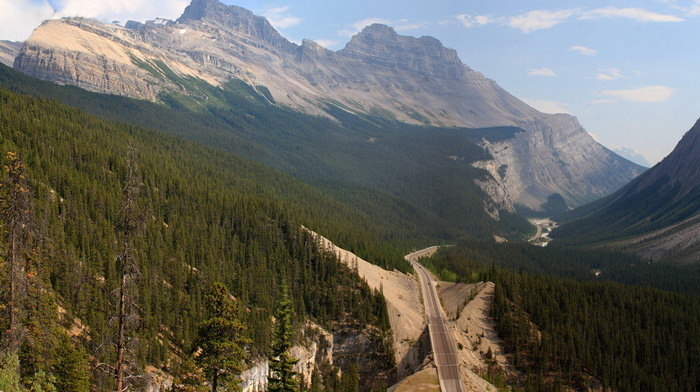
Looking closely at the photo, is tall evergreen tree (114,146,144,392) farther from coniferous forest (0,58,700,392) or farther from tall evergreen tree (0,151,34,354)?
coniferous forest (0,58,700,392)

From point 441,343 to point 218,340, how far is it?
5781 centimetres

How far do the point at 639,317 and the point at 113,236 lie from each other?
116 metres

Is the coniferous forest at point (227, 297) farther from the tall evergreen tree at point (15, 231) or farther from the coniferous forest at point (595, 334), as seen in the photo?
the tall evergreen tree at point (15, 231)

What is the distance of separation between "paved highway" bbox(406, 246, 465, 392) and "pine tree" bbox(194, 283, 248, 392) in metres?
38.7

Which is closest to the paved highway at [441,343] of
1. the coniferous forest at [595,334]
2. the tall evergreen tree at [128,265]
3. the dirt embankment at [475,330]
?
the dirt embankment at [475,330]

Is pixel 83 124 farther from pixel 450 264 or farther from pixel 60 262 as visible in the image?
pixel 450 264

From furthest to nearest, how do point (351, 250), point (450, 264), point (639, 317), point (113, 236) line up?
point (450, 264) < point (351, 250) < point (639, 317) < point (113, 236)

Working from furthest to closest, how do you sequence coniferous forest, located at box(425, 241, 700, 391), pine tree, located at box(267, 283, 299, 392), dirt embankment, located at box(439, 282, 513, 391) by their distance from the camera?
coniferous forest, located at box(425, 241, 700, 391), dirt embankment, located at box(439, 282, 513, 391), pine tree, located at box(267, 283, 299, 392)

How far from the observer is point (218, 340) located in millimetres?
44062

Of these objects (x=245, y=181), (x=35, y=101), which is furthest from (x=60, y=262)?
(x=245, y=181)

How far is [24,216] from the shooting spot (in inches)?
1249

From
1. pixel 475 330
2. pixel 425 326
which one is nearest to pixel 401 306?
pixel 425 326

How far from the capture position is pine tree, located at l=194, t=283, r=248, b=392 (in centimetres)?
4362

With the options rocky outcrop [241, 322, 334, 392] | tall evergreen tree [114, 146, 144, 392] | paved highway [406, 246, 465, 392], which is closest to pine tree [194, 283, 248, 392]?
tall evergreen tree [114, 146, 144, 392]
